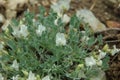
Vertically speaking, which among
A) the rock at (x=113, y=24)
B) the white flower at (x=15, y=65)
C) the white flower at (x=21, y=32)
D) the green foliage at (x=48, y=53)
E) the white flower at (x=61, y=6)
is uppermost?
the rock at (x=113, y=24)

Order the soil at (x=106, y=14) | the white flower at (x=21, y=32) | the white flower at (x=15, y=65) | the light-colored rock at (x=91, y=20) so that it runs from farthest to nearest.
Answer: the light-colored rock at (x=91, y=20) < the soil at (x=106, y=14) < the white flower at (x=21, y=32) < the white flower at (x=15, y=65)

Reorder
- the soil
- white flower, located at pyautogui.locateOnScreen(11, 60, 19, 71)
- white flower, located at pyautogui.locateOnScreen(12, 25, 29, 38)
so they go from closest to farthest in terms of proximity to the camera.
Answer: white flower, located at pyautogui.locateOnScreen(11, 60, 19, 71), white flower, located at pyautogui.locateOnScreen(12, 25, 29, 38), the soil

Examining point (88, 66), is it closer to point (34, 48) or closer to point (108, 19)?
point (34, 48)

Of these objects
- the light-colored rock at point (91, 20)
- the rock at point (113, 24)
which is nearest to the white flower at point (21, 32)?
the light-colored rock at point (91, 20)

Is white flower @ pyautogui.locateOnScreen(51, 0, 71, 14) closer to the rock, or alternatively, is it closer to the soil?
the soil

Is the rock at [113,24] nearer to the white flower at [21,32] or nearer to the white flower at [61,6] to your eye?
the white flower at [61,6]

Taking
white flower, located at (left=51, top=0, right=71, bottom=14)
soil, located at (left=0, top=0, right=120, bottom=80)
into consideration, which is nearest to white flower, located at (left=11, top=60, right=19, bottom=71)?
white flower, located at (left=51, top=0, right=71, bottom=14)
